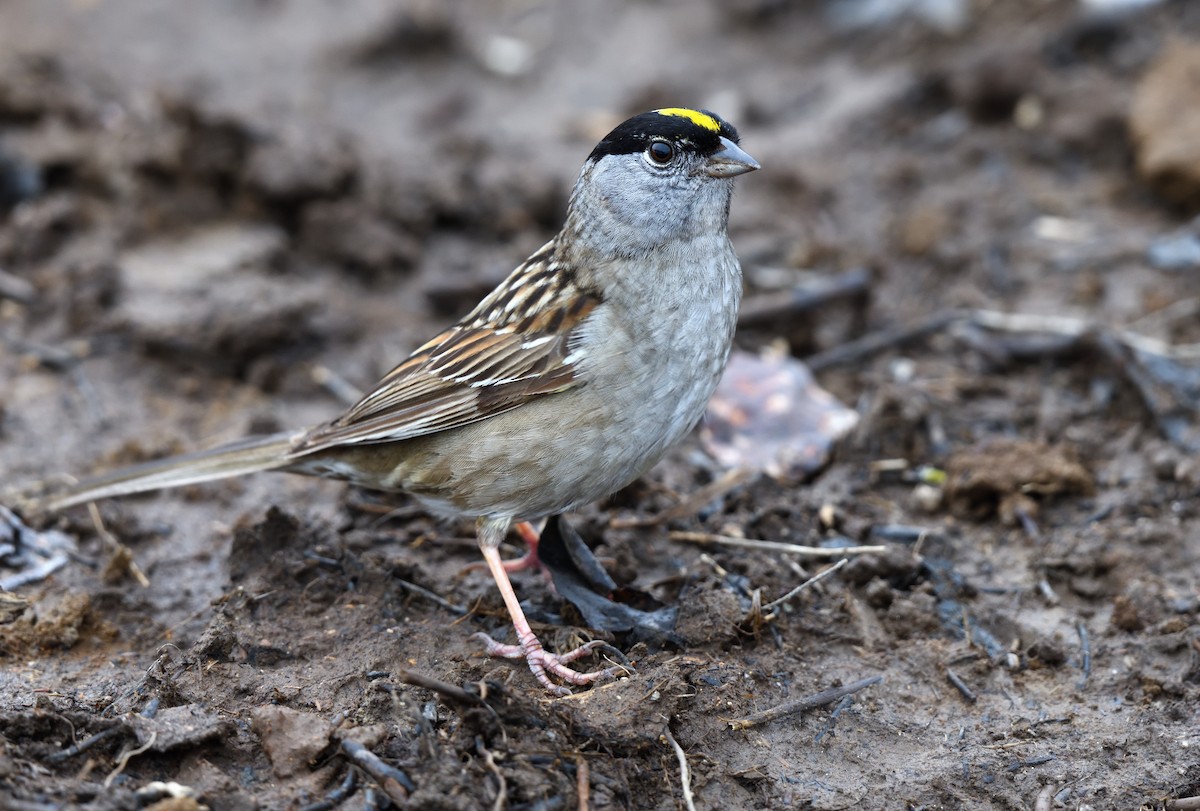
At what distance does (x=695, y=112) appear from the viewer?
16.0ft

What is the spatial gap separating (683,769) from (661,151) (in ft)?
7.43

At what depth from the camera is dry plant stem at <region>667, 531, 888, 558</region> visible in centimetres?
515

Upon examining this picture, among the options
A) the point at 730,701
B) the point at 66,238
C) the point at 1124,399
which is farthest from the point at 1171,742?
the point at 66,238

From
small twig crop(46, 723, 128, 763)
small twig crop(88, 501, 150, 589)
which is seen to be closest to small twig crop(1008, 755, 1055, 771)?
small twig crop(46, 723, 128, 763)

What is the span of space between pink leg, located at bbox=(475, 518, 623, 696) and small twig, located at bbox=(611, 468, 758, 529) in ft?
2.77

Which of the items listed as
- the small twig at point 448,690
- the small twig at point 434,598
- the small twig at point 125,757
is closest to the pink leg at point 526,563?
the small twig at point 434,598

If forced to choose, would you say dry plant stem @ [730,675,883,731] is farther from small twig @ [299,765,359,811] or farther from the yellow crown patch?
the yellow crown patch

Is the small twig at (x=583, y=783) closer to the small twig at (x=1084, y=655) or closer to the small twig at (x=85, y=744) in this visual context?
the small twig at (x=85, y=744)

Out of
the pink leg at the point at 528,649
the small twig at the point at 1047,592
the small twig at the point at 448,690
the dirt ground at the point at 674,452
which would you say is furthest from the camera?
the small twig at the point at 1047,592

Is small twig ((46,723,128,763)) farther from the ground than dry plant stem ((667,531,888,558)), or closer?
farther from the ground

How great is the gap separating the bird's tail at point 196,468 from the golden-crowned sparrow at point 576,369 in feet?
0.04

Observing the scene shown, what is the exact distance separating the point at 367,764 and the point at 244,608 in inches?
46.5

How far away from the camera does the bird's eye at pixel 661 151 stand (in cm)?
482

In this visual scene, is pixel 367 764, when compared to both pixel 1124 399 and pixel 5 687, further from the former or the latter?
pixel 1124 399
